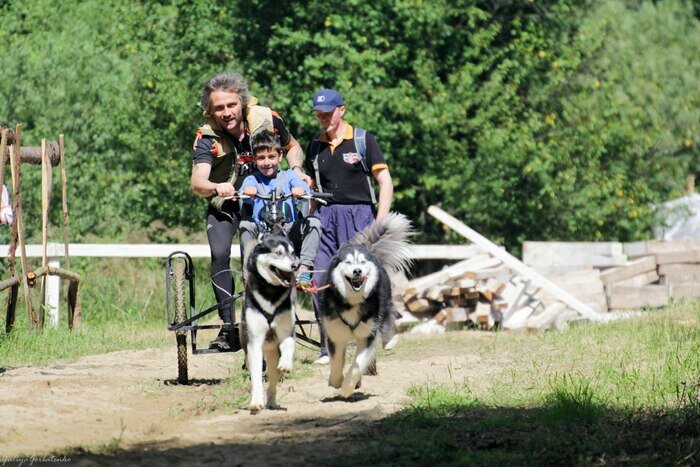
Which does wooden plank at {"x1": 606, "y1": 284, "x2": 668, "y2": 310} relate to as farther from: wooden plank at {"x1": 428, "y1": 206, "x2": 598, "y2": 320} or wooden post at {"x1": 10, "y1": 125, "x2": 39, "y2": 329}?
wooden post at {"x1": 10, "y1": 125, "x2": 39, "y2": 329}

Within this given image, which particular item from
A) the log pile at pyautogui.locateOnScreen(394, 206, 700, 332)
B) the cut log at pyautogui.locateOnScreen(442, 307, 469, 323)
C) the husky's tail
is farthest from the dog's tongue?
the cut log at pyautogui.locateOnScreen(442, 307, 469, 323)

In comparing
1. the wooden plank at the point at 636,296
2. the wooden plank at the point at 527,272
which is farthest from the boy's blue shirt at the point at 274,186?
the wooden plank at the point at 636,296

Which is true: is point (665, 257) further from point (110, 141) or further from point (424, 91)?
point (110, 141)

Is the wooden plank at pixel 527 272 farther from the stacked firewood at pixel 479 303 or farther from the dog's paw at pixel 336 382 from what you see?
the dog's paw at pixel 336 382

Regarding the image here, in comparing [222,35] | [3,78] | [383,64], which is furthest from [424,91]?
[3,78]

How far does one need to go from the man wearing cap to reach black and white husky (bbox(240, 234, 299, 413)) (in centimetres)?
253

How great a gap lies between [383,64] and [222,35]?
10.8 feet

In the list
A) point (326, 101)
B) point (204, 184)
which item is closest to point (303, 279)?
point (204, 184)

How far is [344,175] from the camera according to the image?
10234mm

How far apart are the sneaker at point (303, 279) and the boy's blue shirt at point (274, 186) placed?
1.51ft

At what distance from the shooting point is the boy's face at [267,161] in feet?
28.5

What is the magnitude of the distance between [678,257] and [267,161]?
9.73 meters

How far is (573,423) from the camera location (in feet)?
22.3

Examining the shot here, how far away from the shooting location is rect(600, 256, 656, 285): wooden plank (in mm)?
16422
